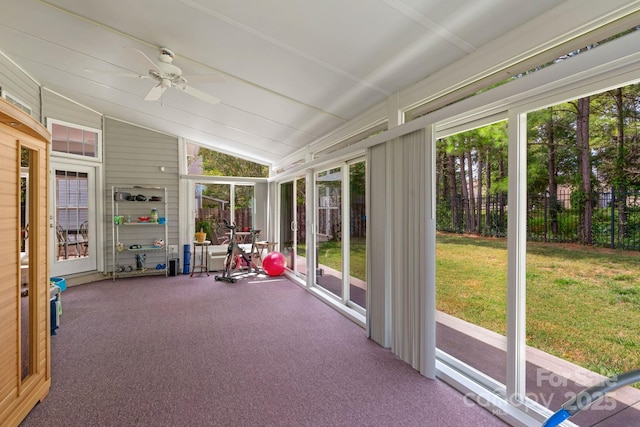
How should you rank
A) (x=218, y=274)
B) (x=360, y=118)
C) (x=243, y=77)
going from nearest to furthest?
(x=243, y=77) < (x=360, y=118) < (x=218, y=274)

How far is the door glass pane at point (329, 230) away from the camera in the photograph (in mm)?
4625

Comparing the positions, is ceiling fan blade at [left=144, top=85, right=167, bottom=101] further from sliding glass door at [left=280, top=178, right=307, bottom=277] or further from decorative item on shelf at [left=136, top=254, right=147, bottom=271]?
decorative item on shelf at [left=136, top=254, right=147, bottom=271]

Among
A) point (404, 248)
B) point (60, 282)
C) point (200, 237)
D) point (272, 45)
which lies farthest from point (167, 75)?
point (200, 237)

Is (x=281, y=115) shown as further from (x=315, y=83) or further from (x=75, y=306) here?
(x=75, y=306)

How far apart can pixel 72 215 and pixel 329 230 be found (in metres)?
4.96

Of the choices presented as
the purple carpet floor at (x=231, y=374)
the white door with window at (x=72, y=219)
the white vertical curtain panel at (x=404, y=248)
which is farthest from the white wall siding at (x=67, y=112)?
the white vertical curtain panel at (x=404, y=248)

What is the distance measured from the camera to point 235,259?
6.90 meters

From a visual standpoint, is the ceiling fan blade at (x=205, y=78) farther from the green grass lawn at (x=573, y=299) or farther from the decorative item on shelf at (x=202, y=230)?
the decorative item on shelf at (x=202, y=230)

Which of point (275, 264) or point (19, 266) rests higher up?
point (19, 266)

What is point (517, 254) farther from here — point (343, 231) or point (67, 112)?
point (67, 112)

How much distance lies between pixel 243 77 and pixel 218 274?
469 centimetres

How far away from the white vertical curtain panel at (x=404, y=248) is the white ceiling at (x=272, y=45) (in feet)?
2.26

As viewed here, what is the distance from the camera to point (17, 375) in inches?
81.0

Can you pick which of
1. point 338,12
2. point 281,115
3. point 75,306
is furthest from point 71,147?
point 338,12
